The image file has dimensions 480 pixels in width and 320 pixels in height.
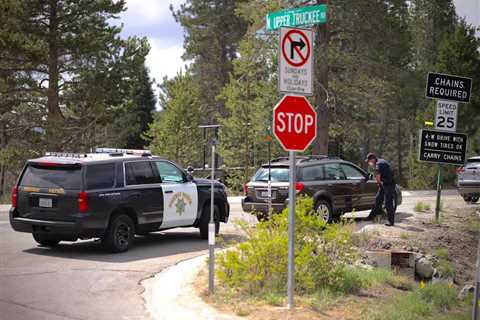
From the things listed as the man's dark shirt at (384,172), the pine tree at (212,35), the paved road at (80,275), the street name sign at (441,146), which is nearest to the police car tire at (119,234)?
the paved road at (80,275)

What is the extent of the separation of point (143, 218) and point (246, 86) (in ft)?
66.5

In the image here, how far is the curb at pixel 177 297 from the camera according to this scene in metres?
7.57

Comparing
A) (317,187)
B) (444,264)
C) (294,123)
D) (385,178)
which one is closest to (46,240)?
(317,187)

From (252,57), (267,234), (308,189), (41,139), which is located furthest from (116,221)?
(41,139)

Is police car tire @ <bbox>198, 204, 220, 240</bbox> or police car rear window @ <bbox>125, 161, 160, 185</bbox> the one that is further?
police car tire @ <bbox>198, 204, 220, 240</bbox>

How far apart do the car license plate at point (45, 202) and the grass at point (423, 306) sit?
6.21 m

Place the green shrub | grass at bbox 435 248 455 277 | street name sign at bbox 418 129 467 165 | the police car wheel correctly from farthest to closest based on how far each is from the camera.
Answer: street name sign at bbox 418 129 467 165 → the police car wheel → grass at bbox 435 248 455 277 → the green shrub

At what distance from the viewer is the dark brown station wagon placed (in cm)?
1516

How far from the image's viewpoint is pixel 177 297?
8445 mm

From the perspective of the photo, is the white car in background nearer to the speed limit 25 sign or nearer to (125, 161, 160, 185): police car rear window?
the speed limit 25 sign

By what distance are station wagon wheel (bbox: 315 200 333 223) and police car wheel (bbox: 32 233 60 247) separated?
20.5 ft

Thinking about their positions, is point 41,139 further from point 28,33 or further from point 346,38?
point 346,38

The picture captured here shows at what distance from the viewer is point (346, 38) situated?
26.7 meters

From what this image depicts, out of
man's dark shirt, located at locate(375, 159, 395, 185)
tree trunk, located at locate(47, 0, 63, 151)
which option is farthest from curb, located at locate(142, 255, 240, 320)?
tree trunk, located at locate(47, 0, 63, 151)
